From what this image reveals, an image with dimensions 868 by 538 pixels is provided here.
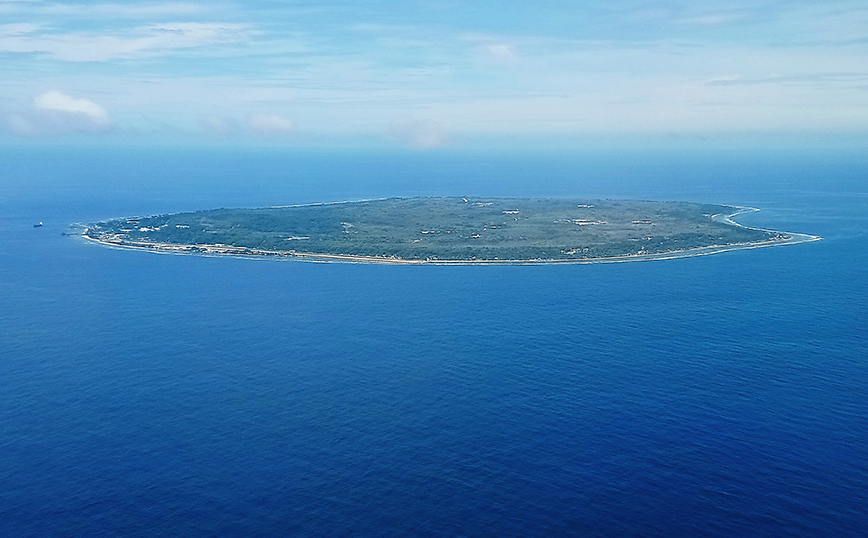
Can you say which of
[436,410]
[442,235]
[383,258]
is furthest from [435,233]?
[436,410]

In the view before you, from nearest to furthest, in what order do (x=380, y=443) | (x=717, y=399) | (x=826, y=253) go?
(x=380, y=443) < (x=717, y=399) < (x=826, y=253)

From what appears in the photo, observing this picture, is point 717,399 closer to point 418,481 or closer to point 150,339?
point 418,481

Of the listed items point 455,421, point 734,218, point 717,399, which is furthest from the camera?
point 734,218

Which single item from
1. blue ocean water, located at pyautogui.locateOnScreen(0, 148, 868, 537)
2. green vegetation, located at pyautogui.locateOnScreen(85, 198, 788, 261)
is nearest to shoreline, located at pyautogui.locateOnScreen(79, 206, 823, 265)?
green vegetation, located at pyautogui.locateOnScreen(85, 198, 788, 261)

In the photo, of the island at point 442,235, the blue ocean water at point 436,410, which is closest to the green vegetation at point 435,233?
the island at point 442,235

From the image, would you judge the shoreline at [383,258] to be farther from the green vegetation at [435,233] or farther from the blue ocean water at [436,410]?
the blue ocean water at [436,410]

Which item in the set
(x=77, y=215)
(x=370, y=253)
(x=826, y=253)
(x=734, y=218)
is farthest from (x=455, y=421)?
(x=77, y=215)

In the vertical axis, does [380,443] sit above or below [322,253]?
below
